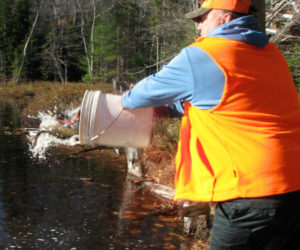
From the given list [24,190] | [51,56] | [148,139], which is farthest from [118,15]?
[148,139]

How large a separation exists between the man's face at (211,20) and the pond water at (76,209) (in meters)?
3.83

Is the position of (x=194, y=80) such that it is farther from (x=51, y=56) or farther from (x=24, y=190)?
(x=51, y=56)

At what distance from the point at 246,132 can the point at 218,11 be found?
71cm

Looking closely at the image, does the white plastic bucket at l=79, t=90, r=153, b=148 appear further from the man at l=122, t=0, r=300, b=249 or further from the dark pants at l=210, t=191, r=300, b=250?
the dark pants at l=210, t=191, r=300, b=250

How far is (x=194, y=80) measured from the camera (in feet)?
5.84

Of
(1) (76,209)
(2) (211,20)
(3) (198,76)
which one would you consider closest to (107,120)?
(3) (198,76)

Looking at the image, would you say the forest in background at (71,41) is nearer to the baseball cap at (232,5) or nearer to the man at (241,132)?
the baseball cap at (232,5)

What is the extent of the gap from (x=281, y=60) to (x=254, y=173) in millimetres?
683

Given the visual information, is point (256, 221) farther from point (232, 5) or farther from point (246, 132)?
point (232, 5)

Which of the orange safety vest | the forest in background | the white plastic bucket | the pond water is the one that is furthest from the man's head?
the forest in background

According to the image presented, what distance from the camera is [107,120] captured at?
7.54ft

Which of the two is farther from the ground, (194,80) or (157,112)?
(194,80)

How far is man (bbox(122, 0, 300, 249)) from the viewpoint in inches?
67.6

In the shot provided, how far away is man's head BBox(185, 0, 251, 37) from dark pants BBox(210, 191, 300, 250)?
995 millimetres
